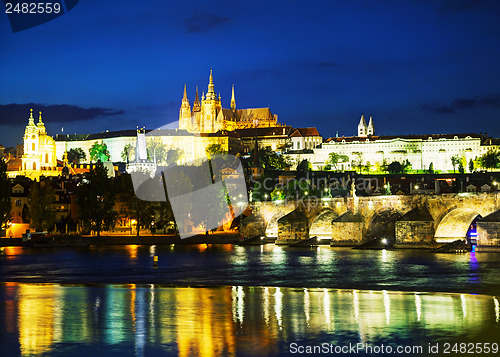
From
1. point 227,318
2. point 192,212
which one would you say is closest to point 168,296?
point 227,318

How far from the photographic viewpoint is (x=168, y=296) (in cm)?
2880

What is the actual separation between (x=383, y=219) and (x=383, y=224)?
1.07 m

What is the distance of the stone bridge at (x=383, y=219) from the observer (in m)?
49.6

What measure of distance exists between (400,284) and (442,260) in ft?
42.8

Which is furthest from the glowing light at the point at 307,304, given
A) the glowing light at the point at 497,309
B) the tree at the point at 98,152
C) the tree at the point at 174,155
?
the tree at the point at 98,152

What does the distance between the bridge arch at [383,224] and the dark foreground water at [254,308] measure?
10.3 m

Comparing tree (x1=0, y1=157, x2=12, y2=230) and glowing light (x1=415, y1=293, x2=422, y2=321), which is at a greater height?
tree (x1=0, y1=157, x2=12, y2=230)

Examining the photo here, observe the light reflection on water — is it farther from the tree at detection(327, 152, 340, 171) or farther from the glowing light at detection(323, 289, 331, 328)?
the tree at detection(327, 152, 340, 171)

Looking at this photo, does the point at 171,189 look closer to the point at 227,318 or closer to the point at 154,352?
the point at 227,318

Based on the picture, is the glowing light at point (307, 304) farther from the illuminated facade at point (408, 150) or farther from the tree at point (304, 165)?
the illuminated facade at point (408, 150)

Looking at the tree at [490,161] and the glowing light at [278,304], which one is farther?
the tree at [490,161]

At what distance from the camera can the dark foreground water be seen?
1878 centimetres

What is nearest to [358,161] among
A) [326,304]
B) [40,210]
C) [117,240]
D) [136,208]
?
[136,208]

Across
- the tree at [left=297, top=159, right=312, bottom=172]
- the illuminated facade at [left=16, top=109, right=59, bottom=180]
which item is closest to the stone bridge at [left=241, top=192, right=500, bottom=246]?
the illuminated facade at [left=16, top=109, right=59, bottom=180]
